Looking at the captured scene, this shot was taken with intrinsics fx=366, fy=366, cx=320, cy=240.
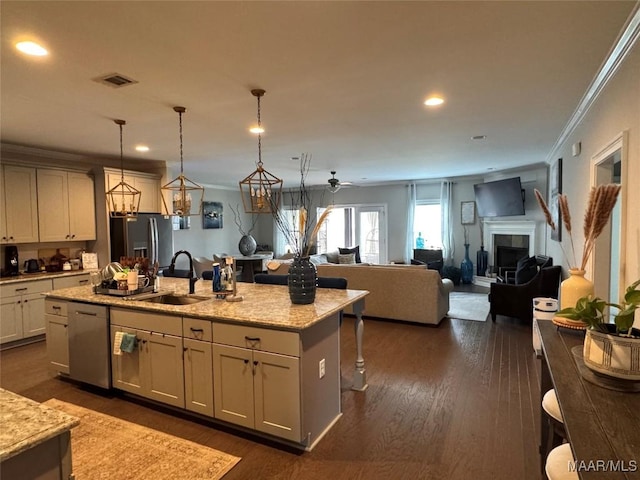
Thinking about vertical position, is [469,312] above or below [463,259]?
below

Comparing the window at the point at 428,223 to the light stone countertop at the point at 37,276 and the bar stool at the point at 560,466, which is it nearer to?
the light stone countertop at the point at 37,276

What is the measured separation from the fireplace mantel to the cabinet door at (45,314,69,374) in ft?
26.0

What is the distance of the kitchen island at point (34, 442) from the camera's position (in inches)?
41.3

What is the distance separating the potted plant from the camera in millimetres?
1280

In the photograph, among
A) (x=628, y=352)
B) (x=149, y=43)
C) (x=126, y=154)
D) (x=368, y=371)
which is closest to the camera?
(x=628, y=352)

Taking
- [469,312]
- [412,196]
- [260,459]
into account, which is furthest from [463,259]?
[260,459]

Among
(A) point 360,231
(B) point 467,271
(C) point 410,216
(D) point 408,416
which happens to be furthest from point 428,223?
(D) point 408,416

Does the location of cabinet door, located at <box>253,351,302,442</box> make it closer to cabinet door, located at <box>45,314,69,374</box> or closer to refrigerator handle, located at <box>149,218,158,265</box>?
cabinet door, located at <box>45,314,69,374</box>

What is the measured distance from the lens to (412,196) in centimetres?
933

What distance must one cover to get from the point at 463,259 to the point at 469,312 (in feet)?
10.4

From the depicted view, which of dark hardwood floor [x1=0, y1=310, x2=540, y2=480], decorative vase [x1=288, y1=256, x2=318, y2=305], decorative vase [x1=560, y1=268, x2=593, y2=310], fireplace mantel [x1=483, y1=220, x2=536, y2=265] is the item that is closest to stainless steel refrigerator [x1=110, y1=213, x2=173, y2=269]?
dark hardwood floor [x1=0, y1=310, x2=540, y2=480]

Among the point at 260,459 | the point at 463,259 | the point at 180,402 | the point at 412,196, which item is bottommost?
the point at 260,459

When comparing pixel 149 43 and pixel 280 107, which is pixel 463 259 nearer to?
pixel 280 107

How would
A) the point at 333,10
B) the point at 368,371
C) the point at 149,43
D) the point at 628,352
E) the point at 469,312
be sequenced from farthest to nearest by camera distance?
the point at 469,312 → the point at 368,371 → the point at 149,43 → the point at 333,10 → the point at 628,352
